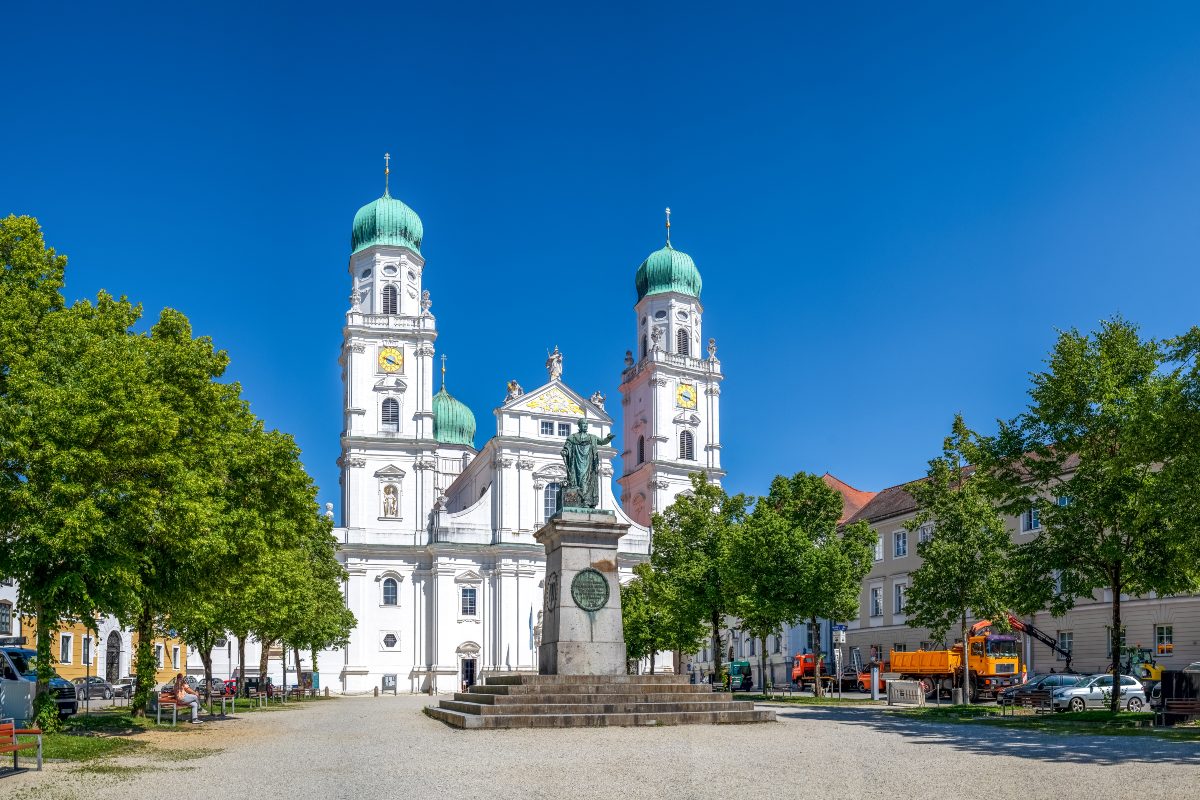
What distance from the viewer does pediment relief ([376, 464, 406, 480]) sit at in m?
76.4

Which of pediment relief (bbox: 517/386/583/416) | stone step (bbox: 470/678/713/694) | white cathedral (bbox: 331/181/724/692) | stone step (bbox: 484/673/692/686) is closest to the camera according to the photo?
stone step (bbox: 470/678/713/694)

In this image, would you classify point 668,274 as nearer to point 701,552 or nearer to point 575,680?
point 701,552

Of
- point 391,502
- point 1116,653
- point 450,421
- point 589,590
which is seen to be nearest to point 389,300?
point 391,502

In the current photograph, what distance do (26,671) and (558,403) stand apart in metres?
52.3

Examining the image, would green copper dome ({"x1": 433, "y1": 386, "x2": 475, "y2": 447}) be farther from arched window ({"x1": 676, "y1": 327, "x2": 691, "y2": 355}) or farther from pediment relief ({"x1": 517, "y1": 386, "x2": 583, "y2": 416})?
arched window ({"x1": 676, "y1": 327, "x2": 691, "y2": 355})

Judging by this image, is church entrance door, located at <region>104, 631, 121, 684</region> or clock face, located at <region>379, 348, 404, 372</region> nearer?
church entrance door, located at <region>104, 631, 121, 684</region>

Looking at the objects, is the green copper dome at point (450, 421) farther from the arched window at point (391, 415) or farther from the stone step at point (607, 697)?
the stone step at point (607, 697)

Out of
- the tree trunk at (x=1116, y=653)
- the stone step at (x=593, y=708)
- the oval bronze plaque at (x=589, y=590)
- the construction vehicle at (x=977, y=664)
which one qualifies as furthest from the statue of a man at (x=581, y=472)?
the construction vehicle at (x=977, y=664)

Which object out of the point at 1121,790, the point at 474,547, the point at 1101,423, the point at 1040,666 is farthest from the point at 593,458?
Answer: the point at 474,547

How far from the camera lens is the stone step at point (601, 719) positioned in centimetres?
2348

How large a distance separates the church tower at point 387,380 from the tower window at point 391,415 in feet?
0.22

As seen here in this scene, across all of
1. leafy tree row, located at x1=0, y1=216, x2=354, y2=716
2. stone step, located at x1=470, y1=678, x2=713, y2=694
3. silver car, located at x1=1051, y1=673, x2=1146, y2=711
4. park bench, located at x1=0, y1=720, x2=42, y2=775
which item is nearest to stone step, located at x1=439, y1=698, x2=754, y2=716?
stone step, located at x1=470, y1=678, x2=713, y2=694

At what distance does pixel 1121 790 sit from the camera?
1399 cm

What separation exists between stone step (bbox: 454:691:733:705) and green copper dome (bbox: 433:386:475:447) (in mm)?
72699
